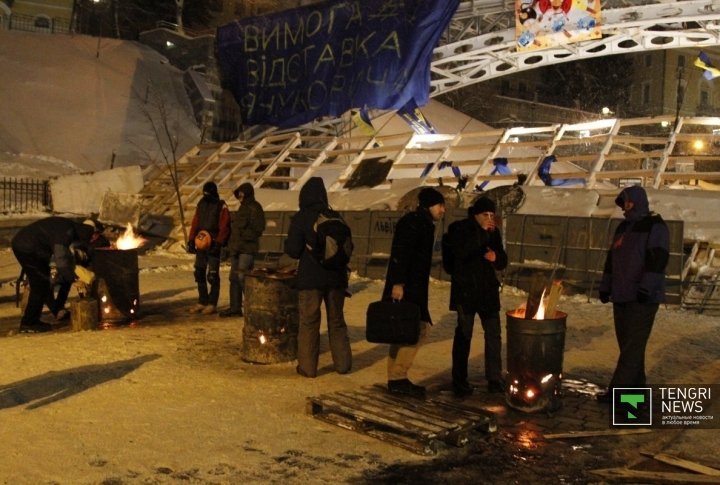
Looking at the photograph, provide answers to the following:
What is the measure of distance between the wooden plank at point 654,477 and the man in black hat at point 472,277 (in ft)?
5.92

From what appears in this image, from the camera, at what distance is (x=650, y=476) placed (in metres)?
3.91

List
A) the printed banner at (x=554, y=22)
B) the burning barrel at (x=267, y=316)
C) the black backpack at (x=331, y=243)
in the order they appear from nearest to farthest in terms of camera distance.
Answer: the black backpack at (x=331, y=243) → the burning barrel at (x=267, y=316) → the printed banner at (x=554, y=22)

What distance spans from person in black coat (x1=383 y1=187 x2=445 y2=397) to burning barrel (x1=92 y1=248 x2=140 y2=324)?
442 centimetres

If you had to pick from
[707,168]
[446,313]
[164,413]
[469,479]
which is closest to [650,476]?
[469,479]

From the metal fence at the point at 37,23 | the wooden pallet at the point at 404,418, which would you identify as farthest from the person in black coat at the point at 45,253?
→ the metal fence at the point at 37,23

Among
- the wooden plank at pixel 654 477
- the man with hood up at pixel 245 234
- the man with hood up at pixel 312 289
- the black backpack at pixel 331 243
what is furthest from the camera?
the man with hood up at pixel 245 234

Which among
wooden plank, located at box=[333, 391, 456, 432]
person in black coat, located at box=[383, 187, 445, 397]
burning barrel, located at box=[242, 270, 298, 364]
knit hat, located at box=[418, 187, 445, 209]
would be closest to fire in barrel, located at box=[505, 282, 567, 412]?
person in black coat, located at box=[383, 187, 445, 397]

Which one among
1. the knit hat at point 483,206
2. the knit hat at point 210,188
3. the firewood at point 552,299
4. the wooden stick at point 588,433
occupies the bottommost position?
the wooden stick at point 588,433

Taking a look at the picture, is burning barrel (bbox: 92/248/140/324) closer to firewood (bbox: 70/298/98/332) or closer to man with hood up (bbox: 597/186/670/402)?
firewood (bbox: 70/298/98/332)

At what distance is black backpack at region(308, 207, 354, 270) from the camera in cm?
600

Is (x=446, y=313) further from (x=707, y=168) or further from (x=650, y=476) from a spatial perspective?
(x=707, y=168)

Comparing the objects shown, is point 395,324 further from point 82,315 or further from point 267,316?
point 82,315

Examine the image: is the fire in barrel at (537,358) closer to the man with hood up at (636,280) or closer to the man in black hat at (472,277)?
the man in black hat at (472,277)

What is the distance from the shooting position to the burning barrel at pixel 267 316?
21.5 feet
